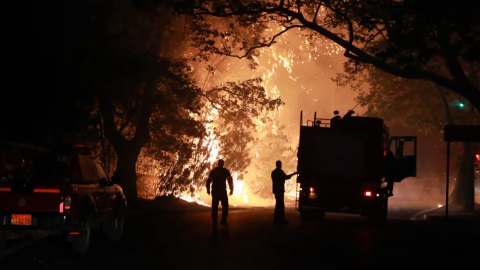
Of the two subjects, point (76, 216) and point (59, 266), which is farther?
point (76, 216)

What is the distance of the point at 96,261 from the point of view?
11461mm

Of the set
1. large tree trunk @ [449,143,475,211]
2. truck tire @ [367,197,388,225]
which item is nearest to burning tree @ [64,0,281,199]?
truck tire @ [367,197,388,225]

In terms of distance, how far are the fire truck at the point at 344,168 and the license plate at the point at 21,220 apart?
11.6m

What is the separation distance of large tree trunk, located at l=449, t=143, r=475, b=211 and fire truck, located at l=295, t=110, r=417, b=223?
67.6 feet

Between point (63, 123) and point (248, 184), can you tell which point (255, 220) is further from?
point (248, 184)

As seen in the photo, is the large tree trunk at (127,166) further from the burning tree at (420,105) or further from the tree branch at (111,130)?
the burning tree at (420,105)

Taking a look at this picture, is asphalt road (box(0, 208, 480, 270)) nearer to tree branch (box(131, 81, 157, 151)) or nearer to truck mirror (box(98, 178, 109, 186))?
truck mirror (box(98, 178, 109, 186))

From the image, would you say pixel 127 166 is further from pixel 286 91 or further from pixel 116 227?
pixel 286 91

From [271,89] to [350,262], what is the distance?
183ft

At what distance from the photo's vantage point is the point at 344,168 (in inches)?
854

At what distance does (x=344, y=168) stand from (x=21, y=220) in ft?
40.8

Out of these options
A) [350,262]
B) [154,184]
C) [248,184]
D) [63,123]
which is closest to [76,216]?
[350,262]

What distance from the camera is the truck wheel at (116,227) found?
14586mm

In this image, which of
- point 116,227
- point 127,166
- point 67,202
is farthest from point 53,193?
point 127,166
